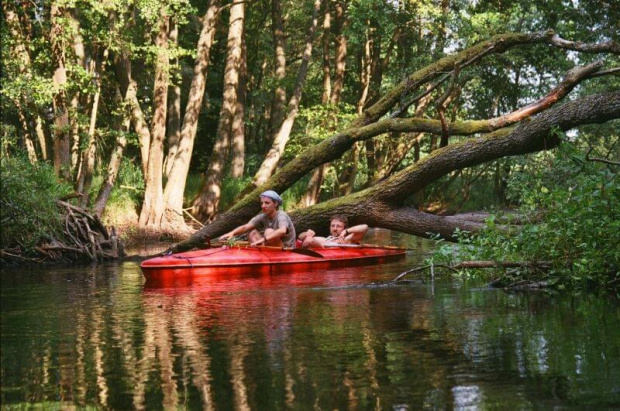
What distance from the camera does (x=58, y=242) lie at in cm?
1554

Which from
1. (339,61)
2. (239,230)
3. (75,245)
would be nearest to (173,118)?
(339,61)

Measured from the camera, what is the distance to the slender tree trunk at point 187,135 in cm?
2127

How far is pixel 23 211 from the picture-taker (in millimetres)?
14367

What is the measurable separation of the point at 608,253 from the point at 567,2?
15.0 metres

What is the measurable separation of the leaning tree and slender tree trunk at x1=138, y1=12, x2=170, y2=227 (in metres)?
6.29

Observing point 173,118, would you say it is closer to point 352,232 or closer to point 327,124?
point 327,124

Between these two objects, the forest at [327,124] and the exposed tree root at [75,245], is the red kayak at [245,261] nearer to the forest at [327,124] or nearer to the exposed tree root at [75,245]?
the forest at [327,124]

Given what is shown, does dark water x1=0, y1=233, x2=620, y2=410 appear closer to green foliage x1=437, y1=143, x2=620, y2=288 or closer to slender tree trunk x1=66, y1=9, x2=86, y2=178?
green foliage x1=437, y1=143, x2=620, y2=288

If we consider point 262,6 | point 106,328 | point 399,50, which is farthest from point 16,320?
point 262,6

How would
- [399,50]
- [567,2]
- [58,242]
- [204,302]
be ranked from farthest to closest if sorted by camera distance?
[399,50] < [567,2] < [58,242] < [204,302]

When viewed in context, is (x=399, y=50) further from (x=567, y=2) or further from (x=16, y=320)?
(x=16, y=320)

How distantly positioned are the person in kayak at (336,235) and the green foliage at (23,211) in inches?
174

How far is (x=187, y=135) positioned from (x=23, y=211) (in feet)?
26.5

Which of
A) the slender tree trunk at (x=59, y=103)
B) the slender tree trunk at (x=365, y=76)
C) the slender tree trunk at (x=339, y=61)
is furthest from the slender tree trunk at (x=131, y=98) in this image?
the slender tree trunk at (x=365, y=76)
